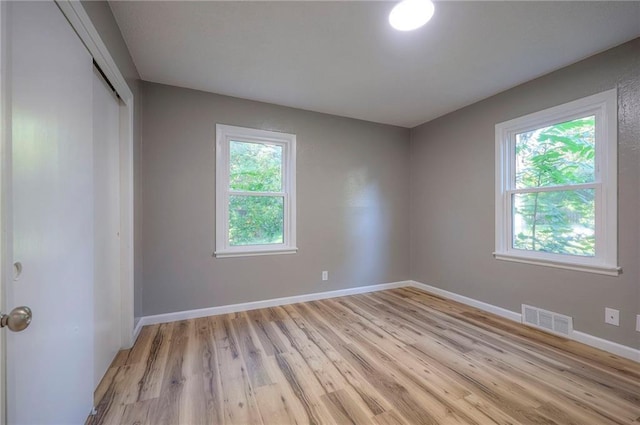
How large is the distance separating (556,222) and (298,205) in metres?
2.72

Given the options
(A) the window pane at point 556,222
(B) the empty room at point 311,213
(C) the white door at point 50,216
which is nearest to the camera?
(C) the white door at point 50,216

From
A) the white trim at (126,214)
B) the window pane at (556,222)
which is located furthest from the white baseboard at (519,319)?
the white trim at (126,214)

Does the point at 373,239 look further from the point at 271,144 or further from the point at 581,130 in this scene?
the point at 581,130

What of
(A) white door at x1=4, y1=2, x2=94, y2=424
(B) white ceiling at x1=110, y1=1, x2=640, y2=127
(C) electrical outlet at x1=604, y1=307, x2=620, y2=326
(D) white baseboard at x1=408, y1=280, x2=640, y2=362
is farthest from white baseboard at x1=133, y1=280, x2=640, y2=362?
(B) white ceiling at x1=110, y1=1, x2=640, y2=127

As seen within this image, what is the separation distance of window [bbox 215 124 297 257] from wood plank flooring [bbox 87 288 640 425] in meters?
0.90

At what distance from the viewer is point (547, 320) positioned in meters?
2.48

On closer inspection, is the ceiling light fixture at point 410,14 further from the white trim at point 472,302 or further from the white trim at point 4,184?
the white trim at point 472,302

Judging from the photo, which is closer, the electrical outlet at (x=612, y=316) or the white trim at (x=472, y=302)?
the electrical outlet at (x=612, y=316)

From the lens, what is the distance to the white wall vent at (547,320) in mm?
2361

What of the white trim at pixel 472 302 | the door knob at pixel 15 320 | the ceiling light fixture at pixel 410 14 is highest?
the ceiling light fixture at pixel 410 14

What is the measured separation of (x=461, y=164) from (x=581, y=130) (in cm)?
114

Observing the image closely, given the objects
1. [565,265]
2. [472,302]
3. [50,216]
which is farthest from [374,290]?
[50,216]

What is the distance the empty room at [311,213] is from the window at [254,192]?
0.03 meters

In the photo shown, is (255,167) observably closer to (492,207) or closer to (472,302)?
(492,207)
